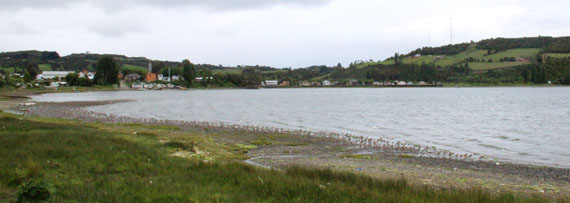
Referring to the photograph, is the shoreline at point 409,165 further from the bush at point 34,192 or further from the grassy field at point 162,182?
the bush at point 34,192

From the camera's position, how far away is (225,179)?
1255cm

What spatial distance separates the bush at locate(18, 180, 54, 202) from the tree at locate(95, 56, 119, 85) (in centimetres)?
19009

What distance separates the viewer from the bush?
9148mm

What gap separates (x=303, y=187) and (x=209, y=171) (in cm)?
382

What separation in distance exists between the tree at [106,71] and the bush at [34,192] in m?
190

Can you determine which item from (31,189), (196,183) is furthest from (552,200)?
(31,189)

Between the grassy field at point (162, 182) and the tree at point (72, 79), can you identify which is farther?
the tree at point (72, 79)

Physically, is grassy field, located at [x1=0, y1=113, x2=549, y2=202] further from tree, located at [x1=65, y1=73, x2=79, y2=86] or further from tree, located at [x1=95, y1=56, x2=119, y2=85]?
tree, located at [x1=65, y1=73, x2=79, y2=86]


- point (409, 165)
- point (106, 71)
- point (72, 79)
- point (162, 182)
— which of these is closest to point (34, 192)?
point (162, 182)

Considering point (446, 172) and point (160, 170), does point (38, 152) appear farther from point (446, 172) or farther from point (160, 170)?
point (446, 172)

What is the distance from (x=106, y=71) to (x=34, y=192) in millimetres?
197625

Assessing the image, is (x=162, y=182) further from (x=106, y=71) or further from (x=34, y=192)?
(x=106, y=71)

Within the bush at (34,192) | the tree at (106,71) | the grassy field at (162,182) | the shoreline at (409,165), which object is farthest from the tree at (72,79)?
the bush at (34,192)

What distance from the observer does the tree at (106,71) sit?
184m
